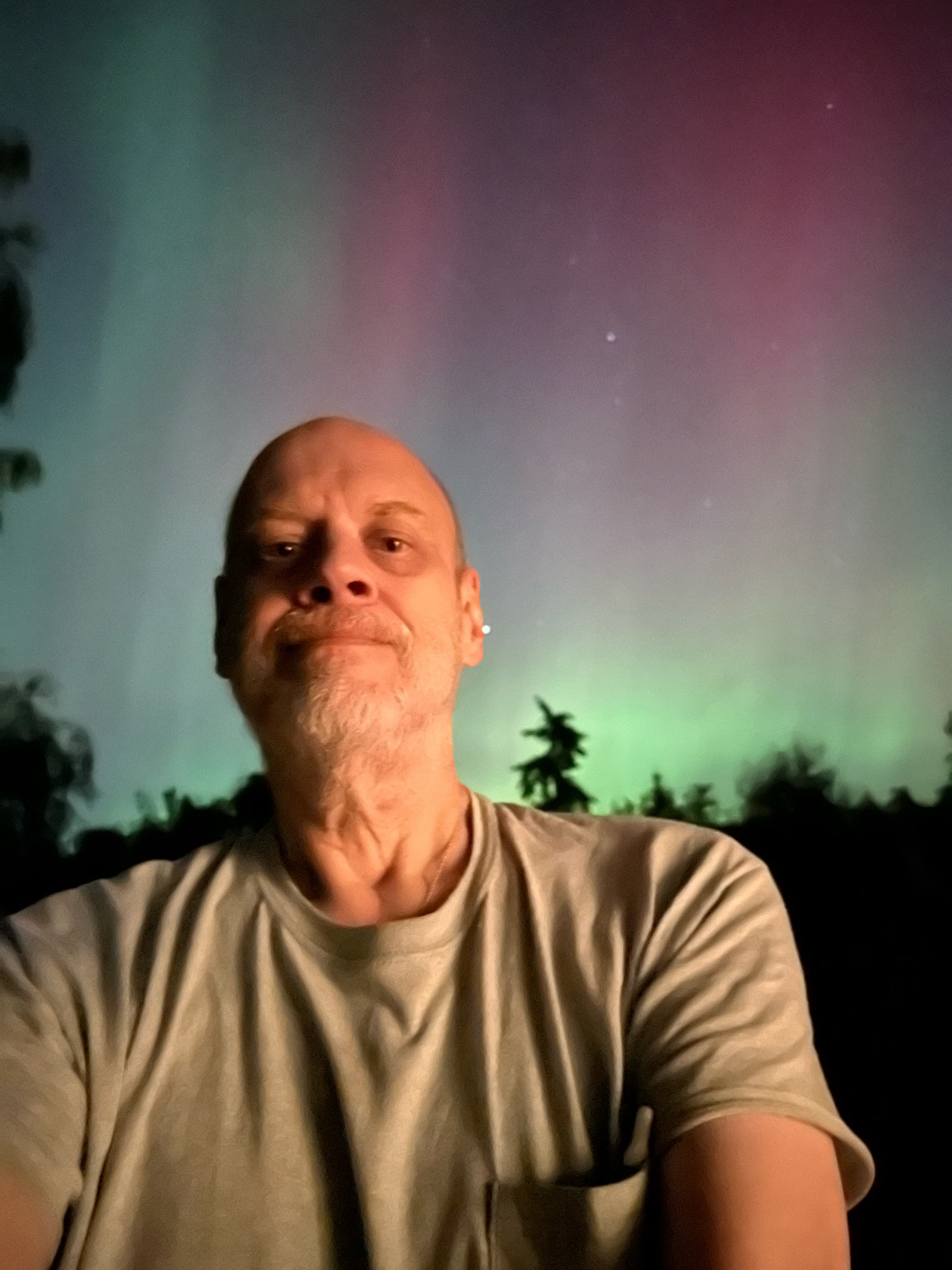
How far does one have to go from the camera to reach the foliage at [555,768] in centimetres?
118

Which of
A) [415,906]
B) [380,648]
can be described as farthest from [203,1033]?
[380,648]

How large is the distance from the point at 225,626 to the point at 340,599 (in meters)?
0.18

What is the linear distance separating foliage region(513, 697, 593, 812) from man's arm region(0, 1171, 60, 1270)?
68 centimetres

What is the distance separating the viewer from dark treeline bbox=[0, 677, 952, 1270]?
33.0 inches

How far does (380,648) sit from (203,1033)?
38 cm

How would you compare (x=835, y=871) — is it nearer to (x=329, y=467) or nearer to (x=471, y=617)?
(x=471, y=617)

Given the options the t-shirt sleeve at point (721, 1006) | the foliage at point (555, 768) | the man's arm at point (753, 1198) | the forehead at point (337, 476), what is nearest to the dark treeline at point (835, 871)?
the foliage at point (555, 768)

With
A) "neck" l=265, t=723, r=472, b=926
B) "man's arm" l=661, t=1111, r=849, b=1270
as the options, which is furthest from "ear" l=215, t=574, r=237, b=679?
"man's arm" l=661, t=1111, r=849, b=1270

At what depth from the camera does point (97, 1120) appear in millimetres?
744

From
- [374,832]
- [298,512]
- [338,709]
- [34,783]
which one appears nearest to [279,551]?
[298,512]

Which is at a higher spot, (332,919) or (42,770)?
(42,770)

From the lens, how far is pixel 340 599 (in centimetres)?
89

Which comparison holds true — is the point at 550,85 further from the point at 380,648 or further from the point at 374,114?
the point at 380,648

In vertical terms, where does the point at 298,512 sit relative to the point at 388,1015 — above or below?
above
